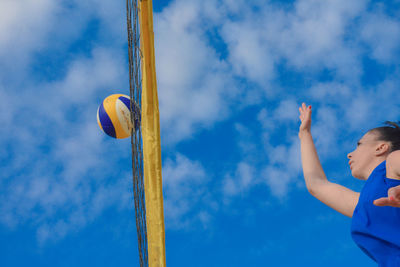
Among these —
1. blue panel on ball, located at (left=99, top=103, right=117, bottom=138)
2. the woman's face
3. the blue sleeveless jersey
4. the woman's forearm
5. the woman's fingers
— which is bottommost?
the woman's fingers

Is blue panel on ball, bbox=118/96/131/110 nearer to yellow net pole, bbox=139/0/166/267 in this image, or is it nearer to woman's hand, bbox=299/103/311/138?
yellow net pole, bbox=139/0/166/267

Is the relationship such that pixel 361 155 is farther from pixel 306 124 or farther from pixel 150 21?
pixel 150 21

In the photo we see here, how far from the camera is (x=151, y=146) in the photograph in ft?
13.7

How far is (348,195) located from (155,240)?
2009 millimetres

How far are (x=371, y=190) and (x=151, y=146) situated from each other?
2403 mm

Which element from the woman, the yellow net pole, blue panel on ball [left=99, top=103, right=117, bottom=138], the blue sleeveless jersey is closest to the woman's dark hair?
the woman

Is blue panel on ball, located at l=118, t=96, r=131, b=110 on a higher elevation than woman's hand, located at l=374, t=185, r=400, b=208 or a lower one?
higher

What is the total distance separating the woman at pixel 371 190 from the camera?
6.57 feet

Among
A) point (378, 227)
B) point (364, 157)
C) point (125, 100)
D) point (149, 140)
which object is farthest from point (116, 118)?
point (378, 227)

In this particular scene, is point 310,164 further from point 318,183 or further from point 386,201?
point 386,201

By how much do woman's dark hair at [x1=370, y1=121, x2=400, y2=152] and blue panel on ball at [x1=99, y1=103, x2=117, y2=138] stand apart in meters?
4.61

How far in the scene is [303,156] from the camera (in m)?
3.07

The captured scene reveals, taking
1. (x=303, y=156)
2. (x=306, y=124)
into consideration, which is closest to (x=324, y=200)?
(x=303, y=156)

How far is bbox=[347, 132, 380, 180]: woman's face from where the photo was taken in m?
2.52
